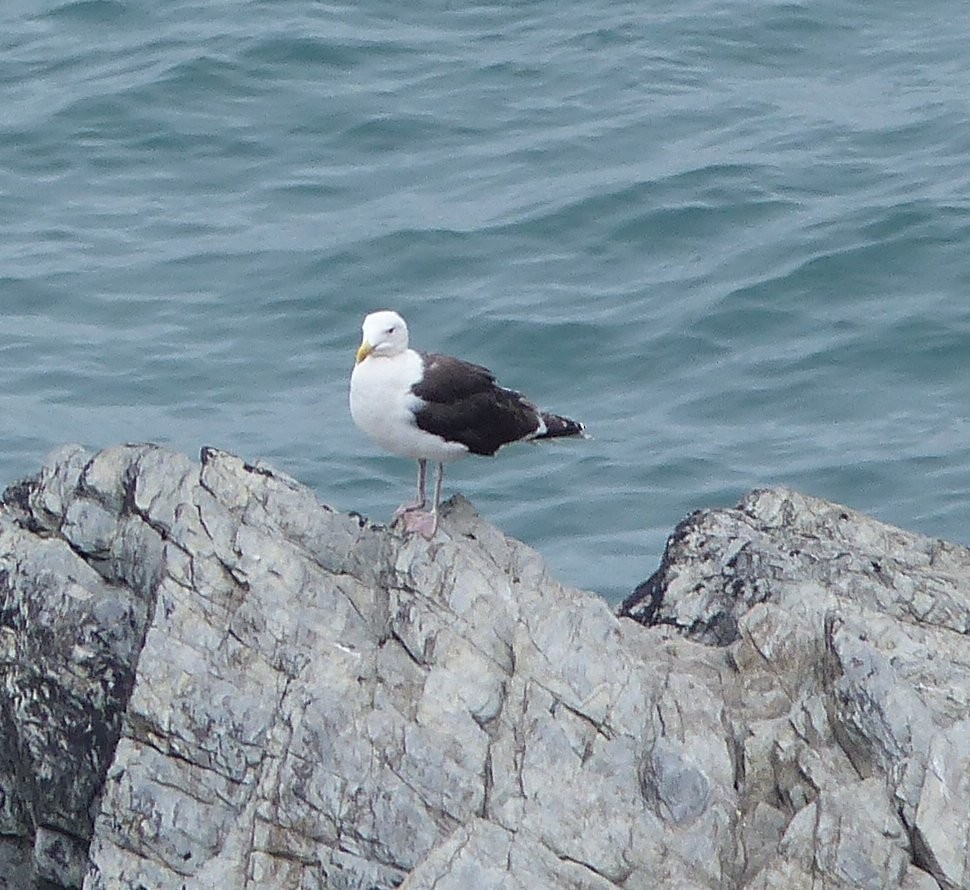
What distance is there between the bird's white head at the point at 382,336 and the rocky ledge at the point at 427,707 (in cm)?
94

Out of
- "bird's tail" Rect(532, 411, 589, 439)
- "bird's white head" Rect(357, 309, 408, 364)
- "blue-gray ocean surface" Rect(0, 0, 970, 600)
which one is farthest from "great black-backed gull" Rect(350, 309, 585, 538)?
"blue-gray ocean surface" Rect(0, 0, 970, 600)

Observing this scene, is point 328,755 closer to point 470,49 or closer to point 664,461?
point 664,461


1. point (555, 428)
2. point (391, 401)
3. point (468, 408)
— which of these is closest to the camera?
point (391, 401)

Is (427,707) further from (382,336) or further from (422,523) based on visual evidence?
(382,336)

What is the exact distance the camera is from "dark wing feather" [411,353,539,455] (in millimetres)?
11875

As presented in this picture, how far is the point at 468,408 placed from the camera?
39.6 feet

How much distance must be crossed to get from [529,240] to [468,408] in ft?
41.3

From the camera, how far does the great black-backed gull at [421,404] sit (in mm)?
11781

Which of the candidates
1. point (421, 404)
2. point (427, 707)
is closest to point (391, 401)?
point (421, 404)

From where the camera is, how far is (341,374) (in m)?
21.8

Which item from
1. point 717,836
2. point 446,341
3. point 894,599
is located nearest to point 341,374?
point 446,341

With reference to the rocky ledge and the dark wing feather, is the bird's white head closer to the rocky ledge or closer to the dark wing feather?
the dark wing feather

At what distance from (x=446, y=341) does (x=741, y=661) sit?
1190 centimetres

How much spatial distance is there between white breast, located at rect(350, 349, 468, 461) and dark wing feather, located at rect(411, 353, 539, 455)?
5cm
